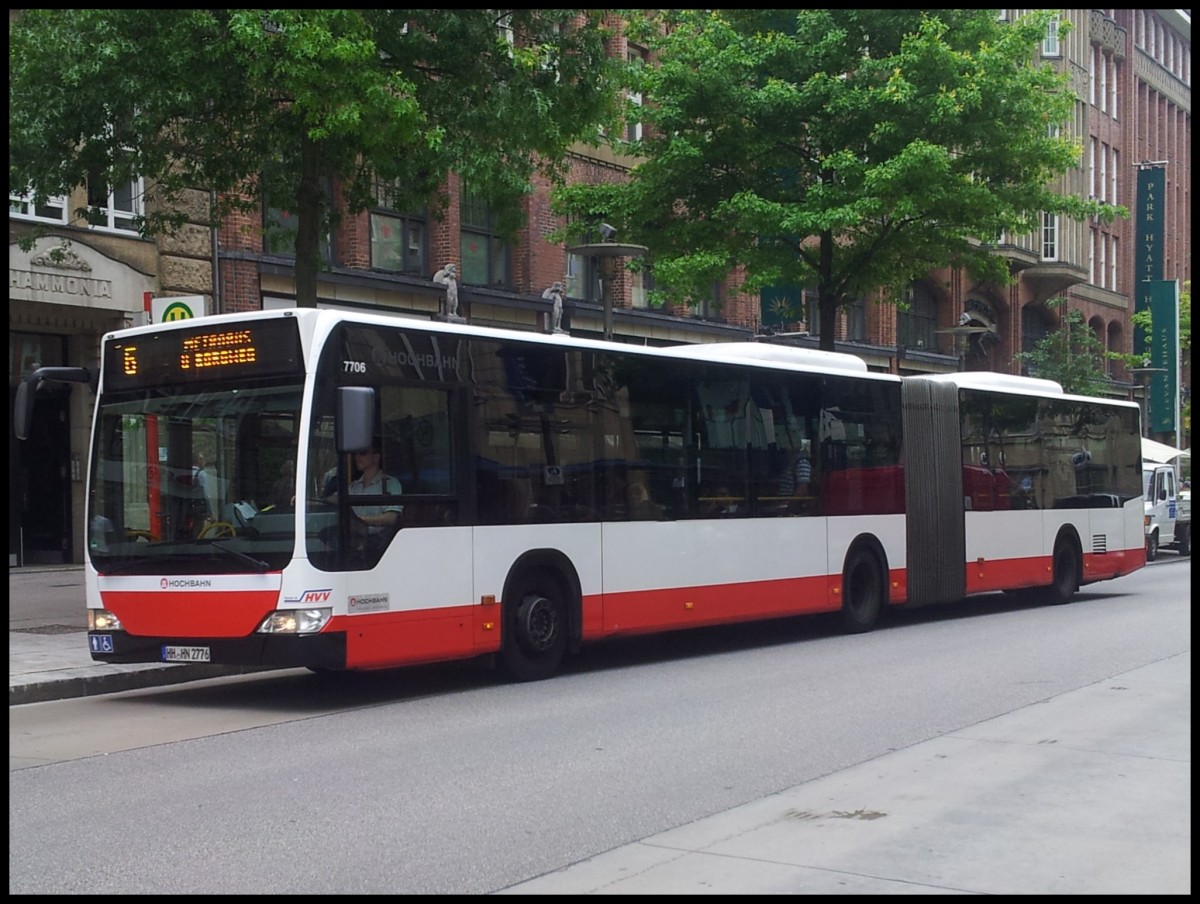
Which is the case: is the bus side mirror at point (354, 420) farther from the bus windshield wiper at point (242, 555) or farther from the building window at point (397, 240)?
the building window at point (397, 240)

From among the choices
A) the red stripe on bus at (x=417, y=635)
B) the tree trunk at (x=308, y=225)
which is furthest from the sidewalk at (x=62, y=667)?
the tree trunk at (x=308, y=225)

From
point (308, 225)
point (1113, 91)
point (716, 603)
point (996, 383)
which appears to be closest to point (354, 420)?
point (716, 603)

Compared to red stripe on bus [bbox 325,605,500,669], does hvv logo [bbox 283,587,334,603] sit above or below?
above

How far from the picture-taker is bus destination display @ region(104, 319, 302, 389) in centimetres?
1126

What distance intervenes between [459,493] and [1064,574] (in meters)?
12.3

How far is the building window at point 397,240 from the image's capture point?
27.3 meters

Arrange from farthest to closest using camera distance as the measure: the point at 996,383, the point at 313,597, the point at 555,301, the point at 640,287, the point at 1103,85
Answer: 1. the point at 1103,85
2. the point at 640,287
3. the point at 555,301
4. the point at 996,383
5. the point at 313,597

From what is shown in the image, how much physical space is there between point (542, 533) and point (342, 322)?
271 centimetres

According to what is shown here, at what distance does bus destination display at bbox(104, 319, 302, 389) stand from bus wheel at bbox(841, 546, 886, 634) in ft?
25.9

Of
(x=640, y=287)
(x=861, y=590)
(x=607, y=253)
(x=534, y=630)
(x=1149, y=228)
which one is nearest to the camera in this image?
(x=534, y=630)

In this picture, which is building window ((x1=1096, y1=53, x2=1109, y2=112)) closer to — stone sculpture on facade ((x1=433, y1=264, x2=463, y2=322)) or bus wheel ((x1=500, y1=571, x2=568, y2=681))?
stone sculpture on facade ((x1=433, y1=264, x2=463, y2=322))

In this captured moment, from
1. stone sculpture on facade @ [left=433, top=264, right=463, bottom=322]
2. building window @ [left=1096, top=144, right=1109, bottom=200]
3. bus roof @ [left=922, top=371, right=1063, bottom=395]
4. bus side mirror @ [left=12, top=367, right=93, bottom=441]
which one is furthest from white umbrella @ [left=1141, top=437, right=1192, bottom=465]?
bus side mirror @ [left=12, top=367, right=93, bottom=441]

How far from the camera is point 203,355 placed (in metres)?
11.6

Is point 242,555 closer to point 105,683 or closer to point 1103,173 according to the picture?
point 105,683
